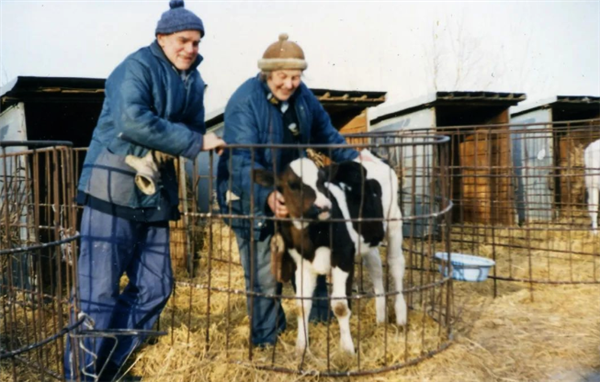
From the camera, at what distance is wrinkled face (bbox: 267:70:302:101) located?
165 inches

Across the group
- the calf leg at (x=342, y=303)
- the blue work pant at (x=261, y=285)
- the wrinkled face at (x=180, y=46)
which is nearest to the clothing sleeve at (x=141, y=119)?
the wrinkled face at (x=180, y=46)

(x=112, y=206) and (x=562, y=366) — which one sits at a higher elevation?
(x=112, y=206)

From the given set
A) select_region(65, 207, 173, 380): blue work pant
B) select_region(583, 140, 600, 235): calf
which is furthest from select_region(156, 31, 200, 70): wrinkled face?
select_region(583, 140, 600, 235): calf

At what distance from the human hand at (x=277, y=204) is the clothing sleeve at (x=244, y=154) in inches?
2.8

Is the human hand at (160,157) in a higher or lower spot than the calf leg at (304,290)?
higher

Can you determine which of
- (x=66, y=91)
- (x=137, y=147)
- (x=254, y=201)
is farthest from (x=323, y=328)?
(x=66, y=91)

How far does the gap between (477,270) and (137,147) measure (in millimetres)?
3638

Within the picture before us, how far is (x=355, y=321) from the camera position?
518 centimetres

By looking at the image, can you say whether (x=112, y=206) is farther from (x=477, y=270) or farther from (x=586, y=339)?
(x=586, y=339)

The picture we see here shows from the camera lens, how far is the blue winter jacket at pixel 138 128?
3598 mm

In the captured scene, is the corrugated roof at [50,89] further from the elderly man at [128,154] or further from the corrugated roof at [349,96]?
the elderly man at [128,154]

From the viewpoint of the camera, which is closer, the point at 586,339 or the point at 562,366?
the point at 562,366

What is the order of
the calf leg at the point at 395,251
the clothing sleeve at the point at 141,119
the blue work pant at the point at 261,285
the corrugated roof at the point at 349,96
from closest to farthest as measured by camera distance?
the clothing sleeve at the point at 141,119, the blue work pant at the point at 261,285, the calf leg at the point at 395,251, the corrugated roof at the point at 349,96

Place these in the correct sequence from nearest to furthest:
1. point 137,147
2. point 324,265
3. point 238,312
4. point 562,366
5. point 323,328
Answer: point 137,147 < point 324,265 < point 562,366 < point 323,328 < point 238,312
